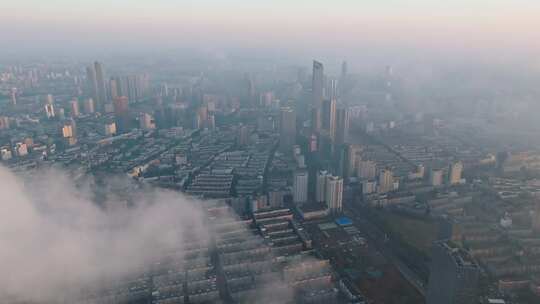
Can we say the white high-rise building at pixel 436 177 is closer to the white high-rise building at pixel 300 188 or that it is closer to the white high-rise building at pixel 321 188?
the white high-rise building at pixel 321 188

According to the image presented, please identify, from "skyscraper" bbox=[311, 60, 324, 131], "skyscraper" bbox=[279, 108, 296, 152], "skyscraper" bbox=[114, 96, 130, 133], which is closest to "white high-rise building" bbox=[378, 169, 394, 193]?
"skyscraper" bbox=[279, 108, 296, 152]

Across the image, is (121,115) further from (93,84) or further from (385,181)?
(385,181)

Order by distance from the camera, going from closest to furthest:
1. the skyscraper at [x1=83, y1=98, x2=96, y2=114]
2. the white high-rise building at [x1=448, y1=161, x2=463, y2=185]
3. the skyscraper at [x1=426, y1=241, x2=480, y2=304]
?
1. the skyscraper at [x1=426, y1=241, x2=480, y2=304]
2. the white high-rise building at [x1=448, y1=161, x2=463, y2=185]
3. the skyscraper at [x1=83, y1=98, x2=96, y2=114]

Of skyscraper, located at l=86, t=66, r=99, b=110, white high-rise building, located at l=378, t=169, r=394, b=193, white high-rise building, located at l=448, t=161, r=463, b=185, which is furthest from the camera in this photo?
skyscraper, located at l=86, t=66, r=99, b=110

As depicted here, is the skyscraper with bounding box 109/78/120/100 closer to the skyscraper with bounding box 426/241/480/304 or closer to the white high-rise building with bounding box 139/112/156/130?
the white high-rise building with bounding box 139/112/156/130

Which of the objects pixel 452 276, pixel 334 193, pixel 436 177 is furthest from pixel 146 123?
pixel 452 276

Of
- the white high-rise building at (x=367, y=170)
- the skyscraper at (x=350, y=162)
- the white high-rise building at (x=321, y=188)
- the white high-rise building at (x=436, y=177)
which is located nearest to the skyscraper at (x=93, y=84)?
the skyscraper at (x=350, y=162)

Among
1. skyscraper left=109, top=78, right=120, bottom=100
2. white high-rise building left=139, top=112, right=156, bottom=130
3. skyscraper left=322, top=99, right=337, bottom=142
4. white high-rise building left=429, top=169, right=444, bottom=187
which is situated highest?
skyscraper left=109, top=78, right=120, bottom=100
